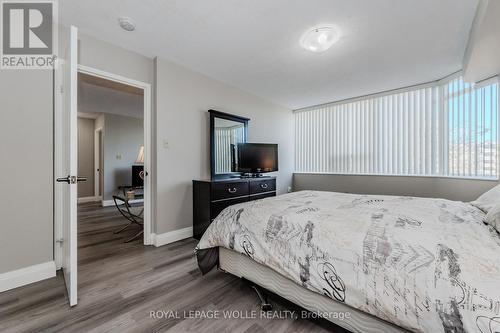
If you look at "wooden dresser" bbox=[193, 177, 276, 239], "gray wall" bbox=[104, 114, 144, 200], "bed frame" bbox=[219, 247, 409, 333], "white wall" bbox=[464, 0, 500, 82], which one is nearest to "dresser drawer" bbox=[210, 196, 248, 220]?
"wooden dresser" bbox=[193, 177, 276, 239]

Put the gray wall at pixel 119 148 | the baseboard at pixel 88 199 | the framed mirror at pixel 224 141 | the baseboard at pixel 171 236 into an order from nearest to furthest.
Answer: the baseboard at pixel 171 236
the framed mirror at pixel 224 141
the gray wall at pixel 119 148
the baseboard at pixel 88 199

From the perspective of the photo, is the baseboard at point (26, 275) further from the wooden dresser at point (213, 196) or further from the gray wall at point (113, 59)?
the gray wall at point (113, 59)

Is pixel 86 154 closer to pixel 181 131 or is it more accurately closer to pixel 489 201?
pixel 181 131

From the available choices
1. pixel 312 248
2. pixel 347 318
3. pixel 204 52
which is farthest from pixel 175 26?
pixel 347 318

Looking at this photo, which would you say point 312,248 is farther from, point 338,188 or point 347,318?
point 338,188

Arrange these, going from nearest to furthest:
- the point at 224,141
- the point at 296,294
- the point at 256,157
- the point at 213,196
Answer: the point at 296,294 → the point at 213,196 → the point at 224,141 → the point at 256,157

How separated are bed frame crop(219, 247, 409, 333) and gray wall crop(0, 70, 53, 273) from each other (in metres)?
1.70

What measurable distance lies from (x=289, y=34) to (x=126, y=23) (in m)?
1.63

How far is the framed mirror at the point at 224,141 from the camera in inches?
134

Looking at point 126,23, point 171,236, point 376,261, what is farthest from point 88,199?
point 376,261

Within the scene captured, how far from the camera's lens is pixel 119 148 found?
6.02 metres

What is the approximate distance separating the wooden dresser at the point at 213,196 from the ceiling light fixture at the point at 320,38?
6.47 feet

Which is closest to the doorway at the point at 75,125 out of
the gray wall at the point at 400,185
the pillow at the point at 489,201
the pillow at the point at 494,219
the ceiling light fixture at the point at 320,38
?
the ceiling light fixture at the point at 320,38

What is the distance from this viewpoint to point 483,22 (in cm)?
174
